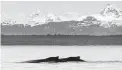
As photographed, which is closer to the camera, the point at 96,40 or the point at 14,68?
the point at 14,68

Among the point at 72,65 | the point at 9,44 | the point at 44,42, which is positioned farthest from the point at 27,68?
the point at 44,42

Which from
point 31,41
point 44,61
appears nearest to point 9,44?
point 31,41

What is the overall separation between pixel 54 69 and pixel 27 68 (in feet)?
9.18

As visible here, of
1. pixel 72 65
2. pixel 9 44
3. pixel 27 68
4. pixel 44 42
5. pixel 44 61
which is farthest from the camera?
pixel 44 42

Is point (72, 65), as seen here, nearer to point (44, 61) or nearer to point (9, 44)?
point (44, 61)

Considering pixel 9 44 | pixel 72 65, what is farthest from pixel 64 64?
pixel 9 44

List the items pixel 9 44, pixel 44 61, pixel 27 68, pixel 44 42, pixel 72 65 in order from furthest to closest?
pixel 44 42 < pixel 9 44 < pixel 44 61 < pixel 72 65 < pixel 27 68

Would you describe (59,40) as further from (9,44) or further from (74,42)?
(9,44)

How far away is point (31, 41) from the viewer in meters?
177

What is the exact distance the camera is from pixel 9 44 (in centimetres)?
16400

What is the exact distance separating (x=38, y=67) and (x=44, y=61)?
7390mm

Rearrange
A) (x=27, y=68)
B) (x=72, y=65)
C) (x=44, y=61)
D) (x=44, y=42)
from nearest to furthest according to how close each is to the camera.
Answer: (x=27, y=68)
(x=72, y=65)
(x=44, y=61)
(x=44, y=42)

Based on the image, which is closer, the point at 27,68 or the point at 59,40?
the point at 27,68

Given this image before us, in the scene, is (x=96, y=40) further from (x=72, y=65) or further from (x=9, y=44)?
(x=72, y=65)
